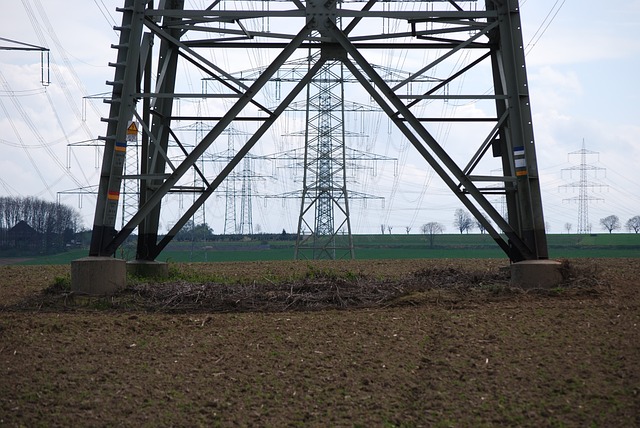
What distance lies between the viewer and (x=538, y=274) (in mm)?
13336

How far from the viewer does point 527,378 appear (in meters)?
7.73

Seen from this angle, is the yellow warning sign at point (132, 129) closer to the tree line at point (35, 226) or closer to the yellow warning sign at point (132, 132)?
the yellow warning sign at point (132, 132)

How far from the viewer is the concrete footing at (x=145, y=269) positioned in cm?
1619

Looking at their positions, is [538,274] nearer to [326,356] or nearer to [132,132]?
[326,356]

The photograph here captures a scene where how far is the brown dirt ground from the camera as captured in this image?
23.1 feet

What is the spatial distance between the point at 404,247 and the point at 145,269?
40268 mm

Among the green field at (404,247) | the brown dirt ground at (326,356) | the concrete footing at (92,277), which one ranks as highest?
the green field at (404,247)

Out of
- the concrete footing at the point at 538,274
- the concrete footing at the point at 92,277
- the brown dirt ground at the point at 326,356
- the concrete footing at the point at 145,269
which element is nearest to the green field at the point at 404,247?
the concrete footing at the point at 145,269

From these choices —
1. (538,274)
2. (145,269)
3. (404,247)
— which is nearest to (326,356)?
(538,274)

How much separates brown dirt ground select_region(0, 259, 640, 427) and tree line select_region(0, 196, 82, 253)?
37935mm

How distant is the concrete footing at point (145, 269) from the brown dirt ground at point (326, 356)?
2.67 metres

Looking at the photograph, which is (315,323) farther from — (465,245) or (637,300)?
(465,245)

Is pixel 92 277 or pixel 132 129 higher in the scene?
pixel 132 129

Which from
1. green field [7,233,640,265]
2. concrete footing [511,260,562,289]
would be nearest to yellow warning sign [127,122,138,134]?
concrete footing [511,260,562,289]
